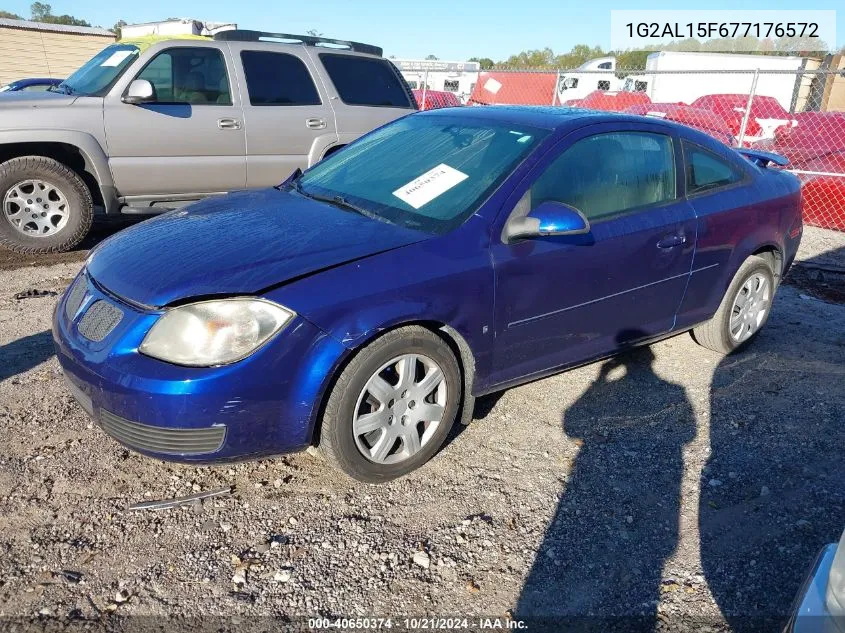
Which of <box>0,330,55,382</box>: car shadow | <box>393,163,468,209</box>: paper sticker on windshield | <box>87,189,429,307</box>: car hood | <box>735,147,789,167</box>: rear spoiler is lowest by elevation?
<box>0,330,55,382</box>: car shadow

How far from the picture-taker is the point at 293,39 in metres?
7.07

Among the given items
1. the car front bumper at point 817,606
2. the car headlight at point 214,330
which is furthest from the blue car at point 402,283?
the car front bumper at point 817,606

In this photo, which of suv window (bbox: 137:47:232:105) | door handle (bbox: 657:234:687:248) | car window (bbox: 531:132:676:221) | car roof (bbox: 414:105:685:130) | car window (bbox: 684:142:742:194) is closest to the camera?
car window (bbox: 531:132:676:221)

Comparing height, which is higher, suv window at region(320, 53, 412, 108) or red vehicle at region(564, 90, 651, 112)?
suv window at region(320, 53, 412, 108)

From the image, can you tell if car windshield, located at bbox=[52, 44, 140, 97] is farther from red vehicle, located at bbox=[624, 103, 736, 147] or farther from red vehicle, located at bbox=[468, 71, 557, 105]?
red vehicle, located at bbox=[468, 71, 557, 105]

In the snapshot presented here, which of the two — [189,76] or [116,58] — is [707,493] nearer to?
[189,76]

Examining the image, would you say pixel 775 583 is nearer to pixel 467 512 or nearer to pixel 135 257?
pixel 467 512

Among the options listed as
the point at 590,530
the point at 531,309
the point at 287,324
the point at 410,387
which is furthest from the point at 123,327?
the point at 590,530

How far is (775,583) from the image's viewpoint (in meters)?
2.62

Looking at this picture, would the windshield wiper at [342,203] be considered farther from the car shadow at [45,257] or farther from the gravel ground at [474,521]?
the car shadow at [45,257]

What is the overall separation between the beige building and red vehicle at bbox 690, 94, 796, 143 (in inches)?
885

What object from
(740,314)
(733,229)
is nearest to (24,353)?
(733,229)

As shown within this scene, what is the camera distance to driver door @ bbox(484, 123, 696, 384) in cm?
327

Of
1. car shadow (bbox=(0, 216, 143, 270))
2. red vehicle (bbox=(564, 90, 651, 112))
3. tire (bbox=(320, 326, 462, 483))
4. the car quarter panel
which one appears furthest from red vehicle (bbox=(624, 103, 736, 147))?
tire (bbox=(320, 326, 462, 483))
